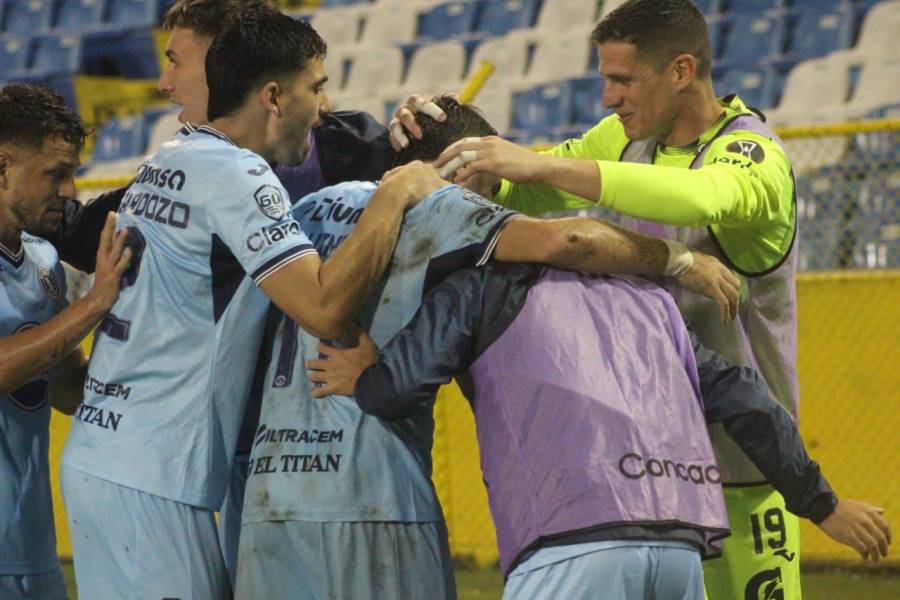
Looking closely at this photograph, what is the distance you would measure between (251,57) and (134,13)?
1155 centimetres

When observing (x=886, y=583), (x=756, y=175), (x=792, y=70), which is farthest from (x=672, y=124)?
(x=792, y=70)

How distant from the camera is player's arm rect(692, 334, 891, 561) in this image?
9.77 ft

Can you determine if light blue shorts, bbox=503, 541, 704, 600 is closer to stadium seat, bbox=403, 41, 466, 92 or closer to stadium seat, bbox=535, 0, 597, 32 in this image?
stadium seat, bbox=403, 41, 466, 92

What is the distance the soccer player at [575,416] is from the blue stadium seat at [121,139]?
10.2 metres

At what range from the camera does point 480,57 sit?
12.1m

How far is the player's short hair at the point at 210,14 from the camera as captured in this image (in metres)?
3.56

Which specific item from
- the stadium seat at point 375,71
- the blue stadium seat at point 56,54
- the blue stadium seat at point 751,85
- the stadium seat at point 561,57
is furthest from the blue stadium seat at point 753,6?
the blue stadium seat at point 56,54

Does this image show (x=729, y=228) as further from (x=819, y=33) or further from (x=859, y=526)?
(x=819, y=33)

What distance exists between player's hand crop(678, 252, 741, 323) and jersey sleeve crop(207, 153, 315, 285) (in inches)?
35.3

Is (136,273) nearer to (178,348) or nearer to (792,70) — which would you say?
(178,348)

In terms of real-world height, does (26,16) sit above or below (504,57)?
above

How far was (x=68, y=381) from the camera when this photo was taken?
390cm

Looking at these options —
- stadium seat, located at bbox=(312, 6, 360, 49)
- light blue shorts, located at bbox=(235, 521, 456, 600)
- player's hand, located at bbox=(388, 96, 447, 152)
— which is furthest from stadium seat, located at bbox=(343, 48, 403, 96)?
light blue shorts, located at bbox=(235, 521, 456, 600)

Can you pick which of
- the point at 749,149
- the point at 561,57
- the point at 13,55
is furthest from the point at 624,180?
the point at 13,55
